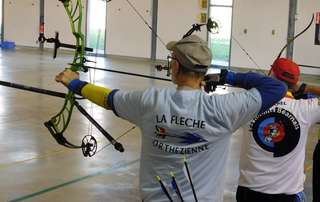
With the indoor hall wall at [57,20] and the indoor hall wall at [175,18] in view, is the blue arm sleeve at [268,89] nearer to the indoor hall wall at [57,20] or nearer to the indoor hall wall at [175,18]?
the indoor hall wall at [175,18]

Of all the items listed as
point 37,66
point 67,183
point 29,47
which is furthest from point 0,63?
point 67,183

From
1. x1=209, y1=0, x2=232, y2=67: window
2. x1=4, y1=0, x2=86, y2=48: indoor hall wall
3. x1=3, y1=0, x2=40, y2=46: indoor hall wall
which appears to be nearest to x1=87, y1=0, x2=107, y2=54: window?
x1=4, y1=0, x2=86, y2=48: indoor hall wall

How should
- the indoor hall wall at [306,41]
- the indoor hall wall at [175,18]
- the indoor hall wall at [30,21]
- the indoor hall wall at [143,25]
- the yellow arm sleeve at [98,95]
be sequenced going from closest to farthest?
the yellow arm sleeve at [98,95], the indoor hall wall at [306,41], the indoor hall wall at [175,18], the indoor hall wall at [143,25], the indoor hall wall at [30,21]

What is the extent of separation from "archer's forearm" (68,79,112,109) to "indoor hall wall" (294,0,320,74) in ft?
56.9

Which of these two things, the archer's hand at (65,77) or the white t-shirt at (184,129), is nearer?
the white t-shirt at (184,129)

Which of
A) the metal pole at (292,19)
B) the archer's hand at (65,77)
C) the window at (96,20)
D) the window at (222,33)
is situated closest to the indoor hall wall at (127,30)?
the window at (96,20)

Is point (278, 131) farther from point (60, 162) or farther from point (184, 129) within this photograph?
point (60, 162)

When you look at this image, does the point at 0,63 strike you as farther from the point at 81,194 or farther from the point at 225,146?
the point at 225,146

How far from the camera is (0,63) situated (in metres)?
17.9

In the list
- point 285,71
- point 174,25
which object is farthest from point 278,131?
point 174,25

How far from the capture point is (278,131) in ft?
10.5

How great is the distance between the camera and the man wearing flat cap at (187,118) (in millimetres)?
2207

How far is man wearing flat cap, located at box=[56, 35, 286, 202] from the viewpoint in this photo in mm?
2207

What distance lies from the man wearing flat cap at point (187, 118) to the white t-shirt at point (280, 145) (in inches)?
37.0
